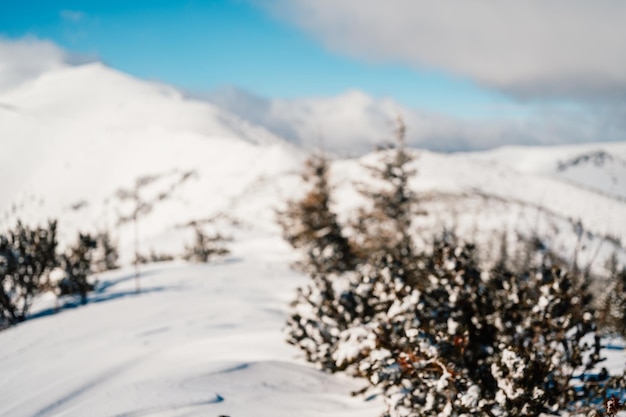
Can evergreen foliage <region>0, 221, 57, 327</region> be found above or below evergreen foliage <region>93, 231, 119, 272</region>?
above

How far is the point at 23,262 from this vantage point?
1434cm

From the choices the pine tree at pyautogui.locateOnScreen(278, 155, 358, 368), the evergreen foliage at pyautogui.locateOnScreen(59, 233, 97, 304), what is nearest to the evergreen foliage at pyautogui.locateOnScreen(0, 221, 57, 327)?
the evergreen foliage at pyautogui.locateOnScreen(59, 233, 97, 304)

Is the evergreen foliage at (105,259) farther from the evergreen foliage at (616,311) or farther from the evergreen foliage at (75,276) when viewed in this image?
the evergreen foliage at (616,311)

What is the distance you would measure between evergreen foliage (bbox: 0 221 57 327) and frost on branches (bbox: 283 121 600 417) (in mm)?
10835

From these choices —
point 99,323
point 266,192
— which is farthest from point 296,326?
point 266,192

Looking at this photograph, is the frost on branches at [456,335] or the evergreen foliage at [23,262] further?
the evergreen foliage at [23,262]

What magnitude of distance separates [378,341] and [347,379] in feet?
7.61

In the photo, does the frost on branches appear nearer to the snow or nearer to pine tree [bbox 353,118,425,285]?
the snow

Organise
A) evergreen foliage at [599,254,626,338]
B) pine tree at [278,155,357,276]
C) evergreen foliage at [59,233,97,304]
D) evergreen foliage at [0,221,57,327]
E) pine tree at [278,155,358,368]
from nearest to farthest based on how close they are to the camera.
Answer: evergreen foliage at [0,221,57,327]
evergreen foliage at [59,233,97,304]
evergreen foliage at [599,254,626,338]
pine tree at [278,155,358,368]
pine tree at [278,155,357,276]

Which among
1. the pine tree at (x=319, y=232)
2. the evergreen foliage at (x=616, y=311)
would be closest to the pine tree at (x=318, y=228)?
the pine tree at (x=319, y=232)

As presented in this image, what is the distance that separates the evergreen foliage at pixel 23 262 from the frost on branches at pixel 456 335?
10.8 m

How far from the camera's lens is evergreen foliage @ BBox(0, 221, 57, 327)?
45.5 ft

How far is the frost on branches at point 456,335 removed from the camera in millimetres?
4711

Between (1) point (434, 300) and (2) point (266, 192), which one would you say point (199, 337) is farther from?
(2) point (266, 192)
